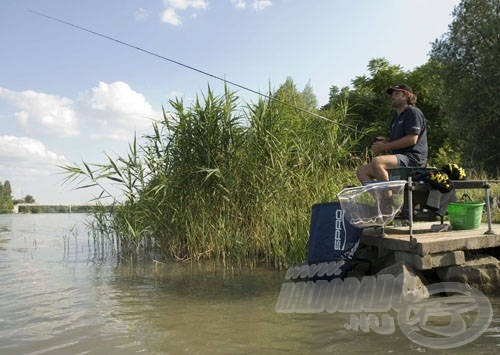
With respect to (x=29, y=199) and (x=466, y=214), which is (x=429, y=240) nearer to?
(x=466, y=214)

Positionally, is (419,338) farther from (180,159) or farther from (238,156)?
(180,159)

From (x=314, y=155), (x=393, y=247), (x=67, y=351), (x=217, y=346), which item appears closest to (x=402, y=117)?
(x=393, y=247)

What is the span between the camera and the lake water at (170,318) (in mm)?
2906

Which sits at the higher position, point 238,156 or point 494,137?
point 494,137

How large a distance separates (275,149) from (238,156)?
1.80 feet

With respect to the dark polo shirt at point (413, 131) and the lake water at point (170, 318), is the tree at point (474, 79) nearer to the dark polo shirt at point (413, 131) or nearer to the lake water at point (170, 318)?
the dark polo shirt at point (413, 131)

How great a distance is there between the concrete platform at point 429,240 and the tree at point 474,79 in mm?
15182

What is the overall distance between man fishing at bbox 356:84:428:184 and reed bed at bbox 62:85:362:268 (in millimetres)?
1277

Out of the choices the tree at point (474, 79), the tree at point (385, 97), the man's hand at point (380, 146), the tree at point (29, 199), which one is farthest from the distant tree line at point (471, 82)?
the tree at point (29, 199)

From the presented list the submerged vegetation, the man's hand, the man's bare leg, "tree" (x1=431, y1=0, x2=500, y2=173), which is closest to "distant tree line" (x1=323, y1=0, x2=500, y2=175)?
"tree" (x1=431, y1=0, x2=500, y2=173)

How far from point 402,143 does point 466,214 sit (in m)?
1.06

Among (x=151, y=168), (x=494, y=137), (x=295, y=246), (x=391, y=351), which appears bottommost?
(x=391, y=351)

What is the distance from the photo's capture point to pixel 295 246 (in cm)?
565

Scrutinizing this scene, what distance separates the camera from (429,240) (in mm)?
4086
